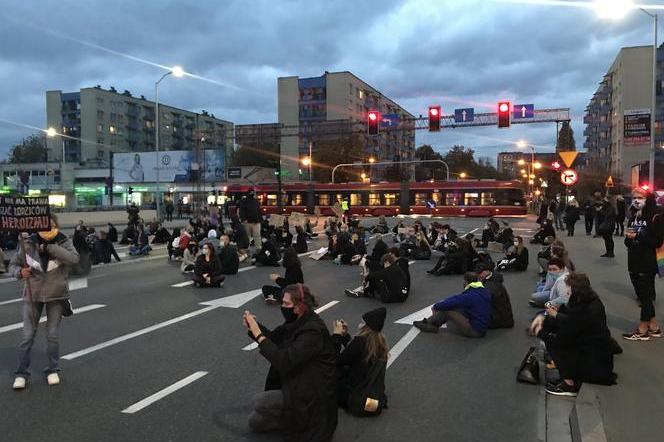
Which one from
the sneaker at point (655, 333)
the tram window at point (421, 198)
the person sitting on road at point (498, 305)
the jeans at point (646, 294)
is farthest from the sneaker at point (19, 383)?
the tram window at point (421, 198)

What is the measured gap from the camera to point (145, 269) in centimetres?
1661

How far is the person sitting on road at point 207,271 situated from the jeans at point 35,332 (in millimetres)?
6700

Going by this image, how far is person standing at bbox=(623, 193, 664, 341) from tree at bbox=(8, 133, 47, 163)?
12466 cm

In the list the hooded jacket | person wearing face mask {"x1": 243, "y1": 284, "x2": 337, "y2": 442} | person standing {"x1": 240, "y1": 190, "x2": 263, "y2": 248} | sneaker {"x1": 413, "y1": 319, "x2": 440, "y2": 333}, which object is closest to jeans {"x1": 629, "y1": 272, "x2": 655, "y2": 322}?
sneaker {"x1": 413, "y1": 319, "x2": 440, "y2": 333}

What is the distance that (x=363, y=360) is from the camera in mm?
5238

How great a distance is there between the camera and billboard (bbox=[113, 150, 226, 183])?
80.2m

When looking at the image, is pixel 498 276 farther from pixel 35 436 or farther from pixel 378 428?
pixel 35 436

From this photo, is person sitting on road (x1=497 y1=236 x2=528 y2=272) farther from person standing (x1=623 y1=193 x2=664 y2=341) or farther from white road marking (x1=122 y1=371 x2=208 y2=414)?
white road marking (x1=122 y1=371 x2=208 y2=414)

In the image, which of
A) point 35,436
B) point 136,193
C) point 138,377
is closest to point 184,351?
point 138,377

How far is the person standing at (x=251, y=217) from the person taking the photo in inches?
839

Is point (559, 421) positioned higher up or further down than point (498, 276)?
further down

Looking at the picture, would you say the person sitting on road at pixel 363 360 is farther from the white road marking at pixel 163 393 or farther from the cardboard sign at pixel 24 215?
the cardboard sign at pixel 24 215

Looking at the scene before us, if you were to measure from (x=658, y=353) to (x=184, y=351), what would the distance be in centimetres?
617

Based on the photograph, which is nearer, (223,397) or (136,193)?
(223,397)
